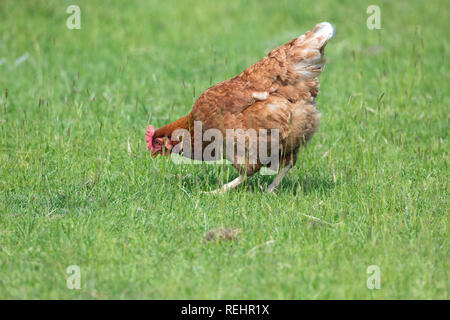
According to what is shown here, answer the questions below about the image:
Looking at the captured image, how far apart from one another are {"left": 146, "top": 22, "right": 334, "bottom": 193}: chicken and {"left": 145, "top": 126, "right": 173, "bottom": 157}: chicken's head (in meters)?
0.01

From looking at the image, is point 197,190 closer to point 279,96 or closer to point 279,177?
point 279,177

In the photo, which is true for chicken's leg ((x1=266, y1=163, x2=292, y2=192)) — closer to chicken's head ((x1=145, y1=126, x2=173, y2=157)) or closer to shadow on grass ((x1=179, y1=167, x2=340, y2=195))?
shadow on grass ((x1=179, y1=167, x2=340, y2=195))

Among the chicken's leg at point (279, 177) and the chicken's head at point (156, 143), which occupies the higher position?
the chicken's head at point (156, 143)

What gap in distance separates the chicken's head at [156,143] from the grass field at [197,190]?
0.12 meters

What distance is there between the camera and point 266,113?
4.73 meters

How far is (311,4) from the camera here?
10.0 m

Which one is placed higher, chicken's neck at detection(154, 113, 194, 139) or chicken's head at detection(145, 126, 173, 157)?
chicken's neck at detection(154, 113, 194, 139)

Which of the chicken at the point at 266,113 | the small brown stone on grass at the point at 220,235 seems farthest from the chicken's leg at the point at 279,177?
the small brown stone on grass at the point at 220,235

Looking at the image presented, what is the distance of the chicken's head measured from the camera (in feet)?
16.6

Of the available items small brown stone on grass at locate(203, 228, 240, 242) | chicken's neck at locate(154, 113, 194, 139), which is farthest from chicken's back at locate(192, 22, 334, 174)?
small brown stone on grass at locate(203, 228, 240, 242)

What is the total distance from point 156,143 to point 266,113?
1.07 m

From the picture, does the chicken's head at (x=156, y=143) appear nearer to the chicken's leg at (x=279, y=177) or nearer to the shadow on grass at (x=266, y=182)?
the shadow on grass at (x=266, y=182)

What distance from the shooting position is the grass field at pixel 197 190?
137 inches
